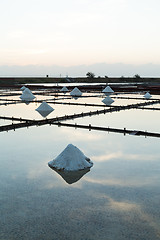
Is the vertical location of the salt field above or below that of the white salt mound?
below

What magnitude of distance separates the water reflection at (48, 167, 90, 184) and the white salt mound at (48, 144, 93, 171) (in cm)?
12

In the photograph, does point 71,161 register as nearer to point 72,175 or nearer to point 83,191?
point 72,175

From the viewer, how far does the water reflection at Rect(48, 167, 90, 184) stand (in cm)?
576

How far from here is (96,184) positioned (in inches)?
216

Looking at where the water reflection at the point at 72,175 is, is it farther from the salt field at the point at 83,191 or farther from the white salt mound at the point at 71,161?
the white salt mound at the point at 71,161

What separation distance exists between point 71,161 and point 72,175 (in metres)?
0.46

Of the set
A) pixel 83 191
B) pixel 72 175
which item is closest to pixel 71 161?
pixel 72 175

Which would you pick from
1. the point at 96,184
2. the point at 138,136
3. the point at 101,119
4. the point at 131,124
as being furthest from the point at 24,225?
the point at 101,119

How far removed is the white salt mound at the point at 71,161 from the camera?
6352 mm

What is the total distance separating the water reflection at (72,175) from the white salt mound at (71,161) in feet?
A: 0.38

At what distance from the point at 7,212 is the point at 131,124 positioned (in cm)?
893

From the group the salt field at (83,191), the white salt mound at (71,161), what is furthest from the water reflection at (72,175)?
the white salt mound at (71,161)

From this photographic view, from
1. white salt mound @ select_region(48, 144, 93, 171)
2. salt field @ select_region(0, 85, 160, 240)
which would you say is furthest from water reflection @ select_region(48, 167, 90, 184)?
white salt mound @ select_region(48, 144, 93, 171)

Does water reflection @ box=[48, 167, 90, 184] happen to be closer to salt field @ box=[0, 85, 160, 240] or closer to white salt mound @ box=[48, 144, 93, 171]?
salt field @ box=[0, 85, 160, 240]
